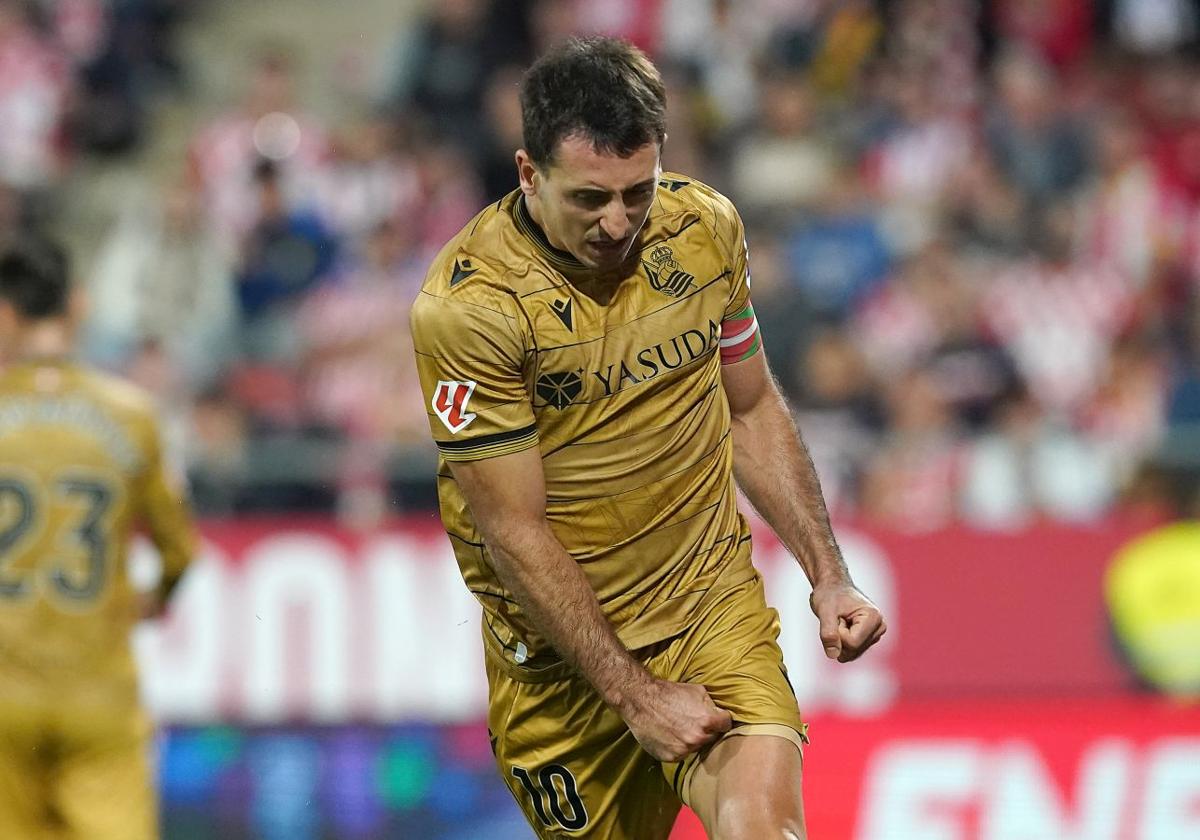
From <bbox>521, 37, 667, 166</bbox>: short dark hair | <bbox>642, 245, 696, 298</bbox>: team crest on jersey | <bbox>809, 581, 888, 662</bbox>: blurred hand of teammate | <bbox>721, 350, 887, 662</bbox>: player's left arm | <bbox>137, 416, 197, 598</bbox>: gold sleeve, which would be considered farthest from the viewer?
<bbox>137, 416, 197, 598</bbox>: gold sleeve

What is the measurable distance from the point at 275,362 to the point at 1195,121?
6507mm

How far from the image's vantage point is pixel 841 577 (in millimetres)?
4285

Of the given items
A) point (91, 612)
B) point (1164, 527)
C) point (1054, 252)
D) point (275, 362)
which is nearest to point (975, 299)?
point (1054, 252)

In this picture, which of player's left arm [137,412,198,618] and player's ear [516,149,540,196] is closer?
player's ear [516,149,540,196]

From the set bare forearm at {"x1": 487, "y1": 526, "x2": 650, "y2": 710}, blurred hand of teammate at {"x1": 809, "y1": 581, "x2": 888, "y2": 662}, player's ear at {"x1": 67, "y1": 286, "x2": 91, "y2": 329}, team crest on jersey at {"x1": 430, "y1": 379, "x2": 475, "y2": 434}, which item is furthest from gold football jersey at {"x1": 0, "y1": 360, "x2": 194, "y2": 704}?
blurred hand of teammate at {"x1": 809, "y1": 581, "x2": 888, "y2": 662}

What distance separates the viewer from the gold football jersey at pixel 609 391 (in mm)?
4016

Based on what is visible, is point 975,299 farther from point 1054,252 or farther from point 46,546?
point 46,546

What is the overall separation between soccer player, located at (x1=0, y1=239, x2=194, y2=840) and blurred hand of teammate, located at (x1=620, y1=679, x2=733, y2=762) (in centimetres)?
227

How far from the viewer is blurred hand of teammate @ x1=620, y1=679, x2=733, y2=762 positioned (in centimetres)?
398

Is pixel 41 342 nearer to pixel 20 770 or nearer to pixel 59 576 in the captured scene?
pixel 59 576

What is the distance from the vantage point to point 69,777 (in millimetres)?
5660

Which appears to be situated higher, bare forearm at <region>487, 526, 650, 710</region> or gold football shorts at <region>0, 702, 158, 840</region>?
bare forearm at <region>487, 526, 650, 710</region>

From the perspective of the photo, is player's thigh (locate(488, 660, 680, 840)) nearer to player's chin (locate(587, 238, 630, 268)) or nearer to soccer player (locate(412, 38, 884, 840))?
soccer player (locate(412, 38, 884, 840))

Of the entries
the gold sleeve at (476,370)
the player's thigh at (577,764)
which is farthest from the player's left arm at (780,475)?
the gold sleeve at (476,370)
